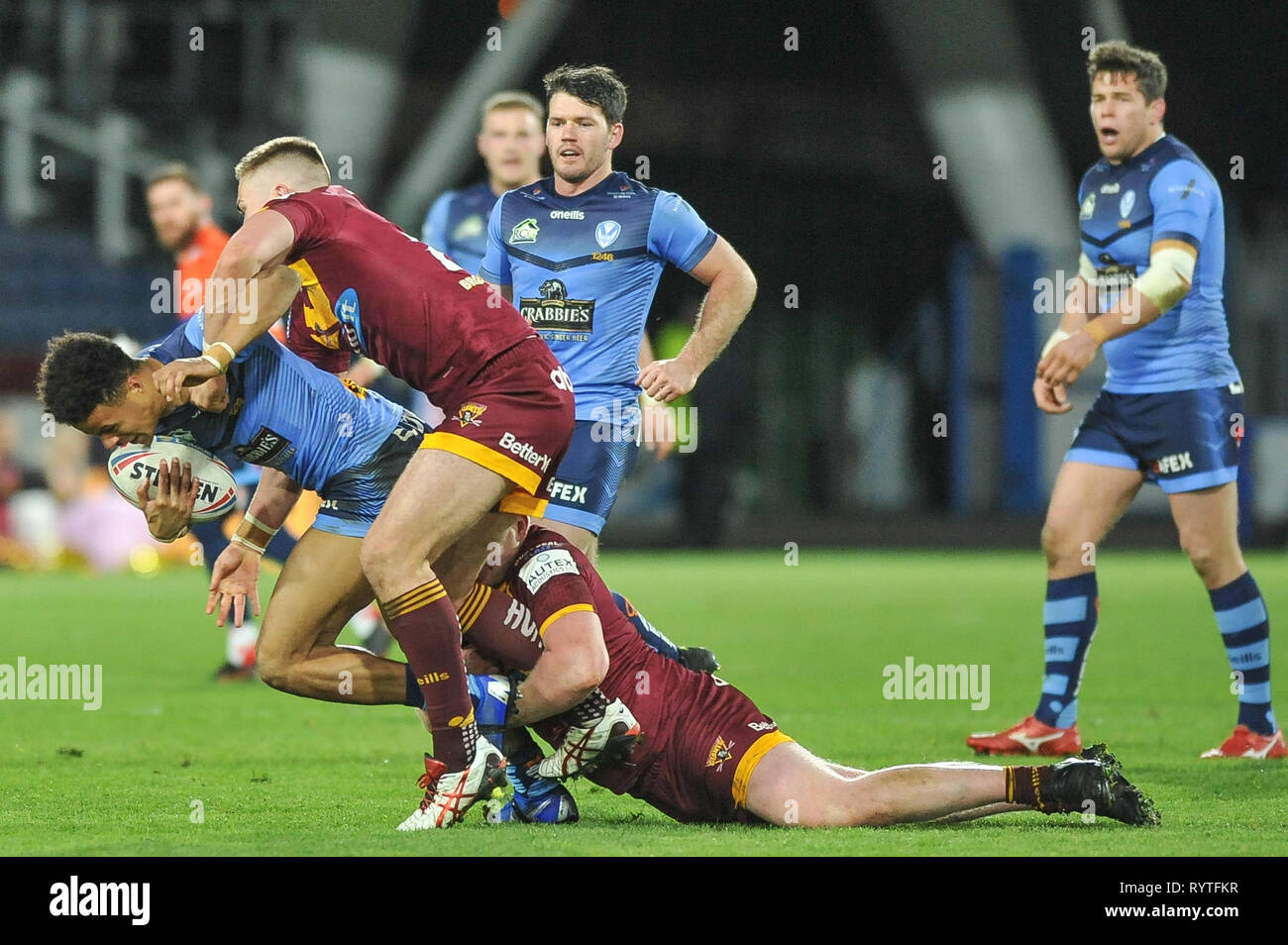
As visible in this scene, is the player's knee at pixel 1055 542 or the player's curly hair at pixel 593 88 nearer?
the player's curly hair at pixel 593 88

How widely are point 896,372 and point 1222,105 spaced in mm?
5963

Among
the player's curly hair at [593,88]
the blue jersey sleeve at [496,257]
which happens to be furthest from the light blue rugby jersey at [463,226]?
the player's curly hair at [593,88]

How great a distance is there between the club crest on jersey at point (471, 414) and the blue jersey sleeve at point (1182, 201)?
8.89ft

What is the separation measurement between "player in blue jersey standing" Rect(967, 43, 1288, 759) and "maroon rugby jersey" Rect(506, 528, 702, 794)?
1933 millimetres

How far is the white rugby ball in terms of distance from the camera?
16.7 ft

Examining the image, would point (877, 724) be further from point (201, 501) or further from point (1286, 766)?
point (201, 501)

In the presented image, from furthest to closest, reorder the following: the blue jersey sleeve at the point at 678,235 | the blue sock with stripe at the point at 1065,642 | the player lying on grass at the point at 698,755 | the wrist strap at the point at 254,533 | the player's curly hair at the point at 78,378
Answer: the blue sock with stripe at the point at 1065,642, the blue jersey sleeve at the point at 678,235, the wrist strap at the point at 254,533, the player's curly hair at the point at 78,378, the player lying on grass at the point at 698,755

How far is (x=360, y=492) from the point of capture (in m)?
5.19

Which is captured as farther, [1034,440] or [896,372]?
[896,372]

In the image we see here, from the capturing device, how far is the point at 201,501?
16.9 feet

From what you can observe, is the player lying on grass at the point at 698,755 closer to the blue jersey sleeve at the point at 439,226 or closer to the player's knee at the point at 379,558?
the player's knee at the point at 379,558

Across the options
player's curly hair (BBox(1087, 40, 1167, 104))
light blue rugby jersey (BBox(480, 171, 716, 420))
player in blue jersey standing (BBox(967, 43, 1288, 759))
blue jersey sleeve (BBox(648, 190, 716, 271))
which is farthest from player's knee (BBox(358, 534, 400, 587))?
player's curly hair (BBox(1087, 40, 1167, 104))

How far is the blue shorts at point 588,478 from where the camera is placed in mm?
6133
